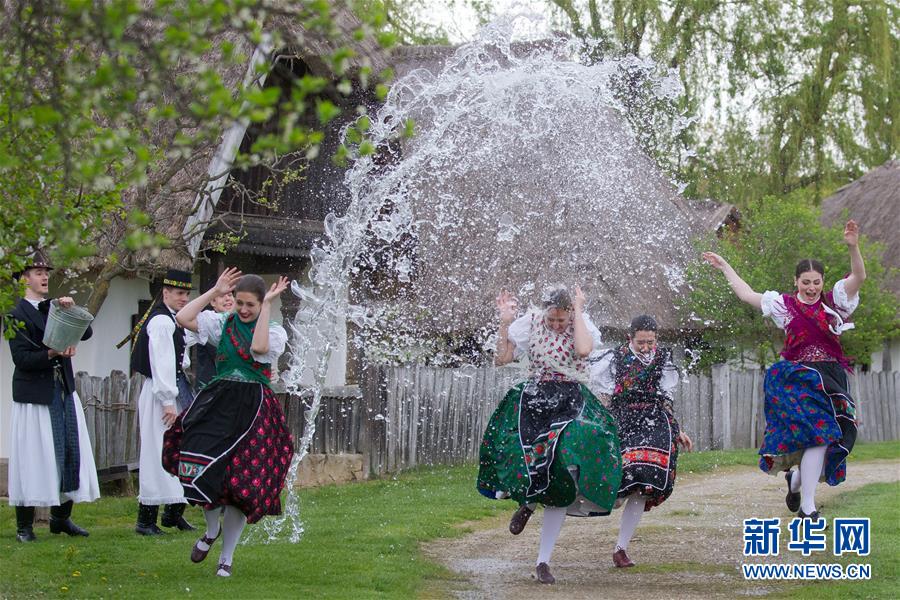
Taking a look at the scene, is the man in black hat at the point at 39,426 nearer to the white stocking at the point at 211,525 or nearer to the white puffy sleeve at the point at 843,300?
the white stocking at the point at 211,525

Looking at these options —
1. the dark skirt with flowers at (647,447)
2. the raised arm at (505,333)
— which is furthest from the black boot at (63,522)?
the dark skirt with flowers at (647,447)

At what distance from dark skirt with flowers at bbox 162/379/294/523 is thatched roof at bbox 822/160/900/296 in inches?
886

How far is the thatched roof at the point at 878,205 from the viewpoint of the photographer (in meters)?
27.8

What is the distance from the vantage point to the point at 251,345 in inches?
289

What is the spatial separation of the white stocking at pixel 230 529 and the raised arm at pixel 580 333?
2266mm

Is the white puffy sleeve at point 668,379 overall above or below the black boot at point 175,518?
above

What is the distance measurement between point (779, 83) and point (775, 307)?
20120 millimetres

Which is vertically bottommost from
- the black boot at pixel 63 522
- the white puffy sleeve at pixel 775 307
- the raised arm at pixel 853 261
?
the black boot at pixel 63 522

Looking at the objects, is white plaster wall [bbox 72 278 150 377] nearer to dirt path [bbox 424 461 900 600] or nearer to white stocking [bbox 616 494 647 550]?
dirt path [bbox 424 461 900 600]

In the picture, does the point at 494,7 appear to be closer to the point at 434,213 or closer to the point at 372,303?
the point at 434,213

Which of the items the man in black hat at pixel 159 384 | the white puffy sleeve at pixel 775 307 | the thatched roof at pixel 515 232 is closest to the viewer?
the white puffy sleeve at pixel 775 307

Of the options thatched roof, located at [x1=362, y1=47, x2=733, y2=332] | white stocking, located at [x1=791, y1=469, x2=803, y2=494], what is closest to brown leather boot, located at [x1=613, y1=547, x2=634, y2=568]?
white stocking, located at [x1=791, y1=469, x2=803, y2=494]

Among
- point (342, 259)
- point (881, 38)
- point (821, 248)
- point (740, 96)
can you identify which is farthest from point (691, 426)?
point (881, 38)

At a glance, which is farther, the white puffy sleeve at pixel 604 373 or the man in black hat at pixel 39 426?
the man in black hat at pixel 39 426
